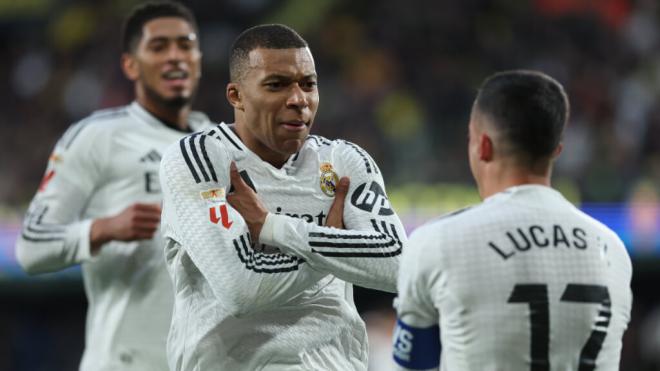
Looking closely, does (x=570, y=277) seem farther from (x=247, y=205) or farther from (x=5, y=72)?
(x=5, y=72)

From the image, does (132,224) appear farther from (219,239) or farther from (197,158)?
(219,239)

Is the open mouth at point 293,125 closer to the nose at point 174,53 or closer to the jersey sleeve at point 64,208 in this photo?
the jersey sleeve at point 64,208

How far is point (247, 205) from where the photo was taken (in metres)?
4.64

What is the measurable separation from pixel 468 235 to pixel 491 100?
18.0 inches

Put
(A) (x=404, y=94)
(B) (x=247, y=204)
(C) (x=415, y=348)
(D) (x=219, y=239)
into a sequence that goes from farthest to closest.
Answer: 1. (A) (x=404, y=94)
2. (B) (x=247, y=204)
3. (D) (x=219, y=239)
4. (C) (x=415, y=348)

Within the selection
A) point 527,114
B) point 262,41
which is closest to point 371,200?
point 262,41

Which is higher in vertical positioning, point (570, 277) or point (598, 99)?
point (598, 99)

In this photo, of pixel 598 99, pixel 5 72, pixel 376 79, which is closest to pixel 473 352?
pixel 598 99

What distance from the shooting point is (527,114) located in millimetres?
3896

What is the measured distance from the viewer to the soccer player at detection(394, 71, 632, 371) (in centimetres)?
380

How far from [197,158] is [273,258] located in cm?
52

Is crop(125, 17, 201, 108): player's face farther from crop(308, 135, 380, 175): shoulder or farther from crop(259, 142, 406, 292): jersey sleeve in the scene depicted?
crop(259, 142, 406, 292): jersey sleeve

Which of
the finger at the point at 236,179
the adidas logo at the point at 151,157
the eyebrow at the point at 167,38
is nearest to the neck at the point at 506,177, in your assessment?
the finger at the point at 236,179

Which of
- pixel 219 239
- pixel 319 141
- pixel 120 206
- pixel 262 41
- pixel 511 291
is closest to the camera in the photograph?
pixel 511 291
